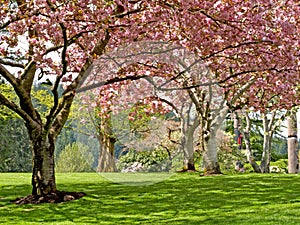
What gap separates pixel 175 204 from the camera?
40.2 feet

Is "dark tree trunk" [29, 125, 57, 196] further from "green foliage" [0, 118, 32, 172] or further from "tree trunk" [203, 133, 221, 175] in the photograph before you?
"green foliage" [0, 118, 32, 172]

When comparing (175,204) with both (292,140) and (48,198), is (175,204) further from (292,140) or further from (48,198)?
(292,140)

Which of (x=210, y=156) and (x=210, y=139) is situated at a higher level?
(x=210, y=139)

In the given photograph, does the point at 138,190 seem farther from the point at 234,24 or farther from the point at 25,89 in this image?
the point at 234,24

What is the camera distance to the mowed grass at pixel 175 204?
10.1 metres

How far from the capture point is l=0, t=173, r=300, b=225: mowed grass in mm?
10055

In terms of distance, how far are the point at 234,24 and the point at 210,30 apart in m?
0.69

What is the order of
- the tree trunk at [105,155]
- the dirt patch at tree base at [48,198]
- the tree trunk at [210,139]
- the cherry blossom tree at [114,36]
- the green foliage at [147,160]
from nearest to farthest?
the cherry blossom tree at [114,36]
the green foliage at [147,160]
the tree trunk at [105,155]
the dirt patch at tree base at [48,198]
the tree trunk at [210,139]

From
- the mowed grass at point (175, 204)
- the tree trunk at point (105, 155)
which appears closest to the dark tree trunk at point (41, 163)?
the mowed grass at point (175, 204)

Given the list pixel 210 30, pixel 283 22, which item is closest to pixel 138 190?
pixel 210 30

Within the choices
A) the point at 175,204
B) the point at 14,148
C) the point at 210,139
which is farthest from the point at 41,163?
the point at 14,148

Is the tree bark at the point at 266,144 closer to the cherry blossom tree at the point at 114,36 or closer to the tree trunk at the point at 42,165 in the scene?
the cherry blossom tree at the point at 114,36

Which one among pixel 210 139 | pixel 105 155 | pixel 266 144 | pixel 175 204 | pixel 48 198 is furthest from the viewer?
pixel 266 144

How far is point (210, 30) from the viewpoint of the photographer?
12.9m
